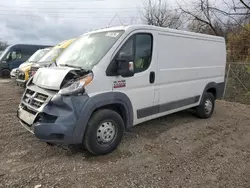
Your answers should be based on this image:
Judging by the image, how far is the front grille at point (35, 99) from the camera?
3.43 meters

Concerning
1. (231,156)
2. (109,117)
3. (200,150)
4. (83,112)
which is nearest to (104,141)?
(109,117)

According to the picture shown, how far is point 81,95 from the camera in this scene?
327cm

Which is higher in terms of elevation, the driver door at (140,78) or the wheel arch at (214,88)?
the driver door at (140,78)

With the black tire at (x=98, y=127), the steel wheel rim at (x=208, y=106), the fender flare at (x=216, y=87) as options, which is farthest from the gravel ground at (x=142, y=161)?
the fender flare at (x=216, y=87)

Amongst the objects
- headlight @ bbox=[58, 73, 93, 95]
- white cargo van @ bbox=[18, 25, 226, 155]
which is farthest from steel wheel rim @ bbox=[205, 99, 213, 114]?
headlight @ bbox=[58, 73, 93, 95]

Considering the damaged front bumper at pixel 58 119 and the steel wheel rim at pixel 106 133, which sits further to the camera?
the steel wheel rim at pixel 106 133

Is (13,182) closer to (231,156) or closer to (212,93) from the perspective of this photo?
(231,156)

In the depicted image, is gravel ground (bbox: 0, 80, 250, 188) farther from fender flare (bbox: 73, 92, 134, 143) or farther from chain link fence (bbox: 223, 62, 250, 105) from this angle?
chain link fence (bbox: 223, 62, 250, 105)

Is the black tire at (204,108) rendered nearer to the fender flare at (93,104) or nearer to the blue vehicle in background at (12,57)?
the fender flare at (93,104)

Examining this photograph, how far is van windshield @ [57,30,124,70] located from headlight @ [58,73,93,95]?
0.26 meters

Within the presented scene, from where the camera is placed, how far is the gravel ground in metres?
3.04

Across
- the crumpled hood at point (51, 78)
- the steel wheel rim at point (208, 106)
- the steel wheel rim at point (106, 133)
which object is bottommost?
the steel wheel rim at point (208, 106)

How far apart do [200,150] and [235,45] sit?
10.8m

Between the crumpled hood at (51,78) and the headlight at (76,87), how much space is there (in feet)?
0.49
